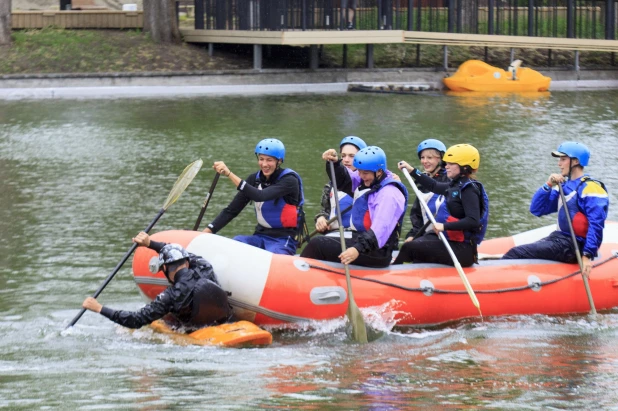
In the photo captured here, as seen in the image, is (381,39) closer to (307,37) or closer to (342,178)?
(307,37)

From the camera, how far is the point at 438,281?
9508 mm

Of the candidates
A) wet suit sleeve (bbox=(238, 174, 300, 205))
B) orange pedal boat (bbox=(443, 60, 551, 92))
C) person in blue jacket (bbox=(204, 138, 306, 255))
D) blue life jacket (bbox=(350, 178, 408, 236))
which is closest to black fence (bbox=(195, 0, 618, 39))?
orange pedal boat (bbox=(443, 60, 551, 92))

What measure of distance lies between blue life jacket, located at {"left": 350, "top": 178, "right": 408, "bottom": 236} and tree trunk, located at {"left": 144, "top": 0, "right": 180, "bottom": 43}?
2433cm

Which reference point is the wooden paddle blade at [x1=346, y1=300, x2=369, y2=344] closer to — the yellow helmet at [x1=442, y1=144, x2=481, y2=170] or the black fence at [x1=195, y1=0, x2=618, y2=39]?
the yellow helmet at [x1=442, y1=144, x2=481, y2=170]

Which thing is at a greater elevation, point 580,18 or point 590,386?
point 580,18

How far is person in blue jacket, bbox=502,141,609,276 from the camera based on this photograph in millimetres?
9836

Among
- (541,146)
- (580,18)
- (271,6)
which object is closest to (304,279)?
(541,146)

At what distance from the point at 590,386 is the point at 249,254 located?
3.07m

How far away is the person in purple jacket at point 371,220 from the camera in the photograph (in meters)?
9.16

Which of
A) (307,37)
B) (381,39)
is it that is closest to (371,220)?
(307,37)

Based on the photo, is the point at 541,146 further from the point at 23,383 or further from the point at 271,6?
the point at 23,383

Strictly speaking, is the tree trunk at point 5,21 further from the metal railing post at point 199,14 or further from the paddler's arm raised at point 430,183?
the paddler's arm raised at point 430,183

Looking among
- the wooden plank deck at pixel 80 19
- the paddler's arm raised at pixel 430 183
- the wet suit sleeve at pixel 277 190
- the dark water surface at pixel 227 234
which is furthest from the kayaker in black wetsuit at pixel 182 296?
the wooden plank deck at pixel 80 19

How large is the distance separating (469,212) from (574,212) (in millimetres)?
1262
